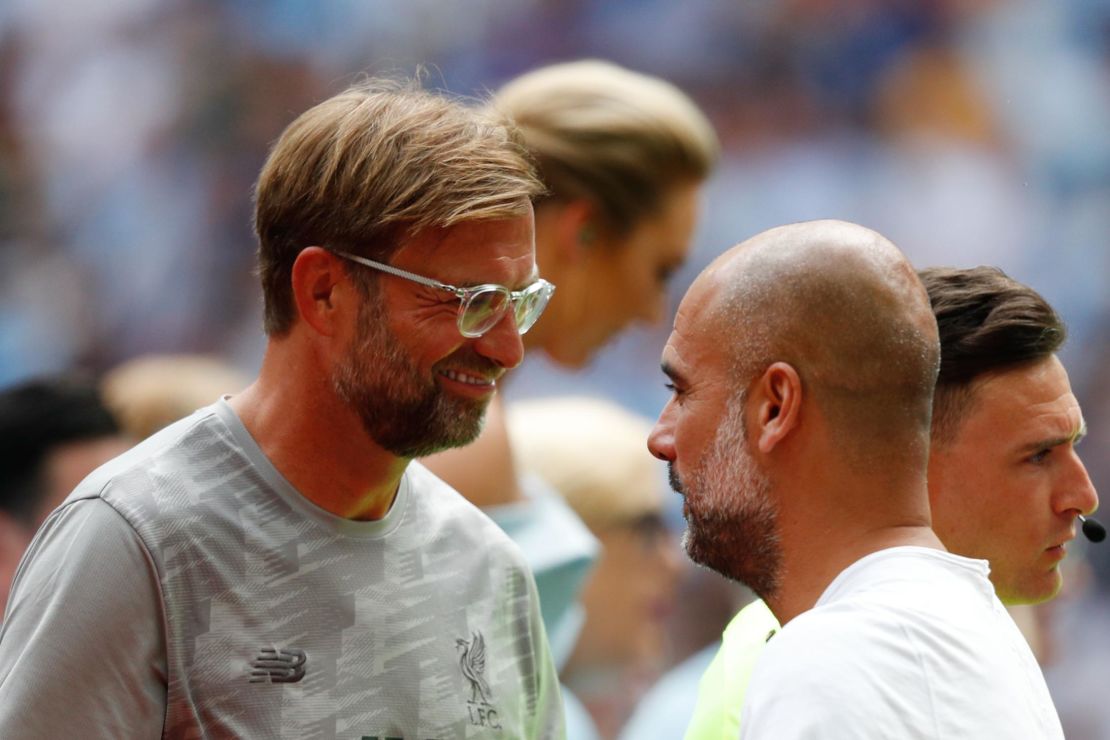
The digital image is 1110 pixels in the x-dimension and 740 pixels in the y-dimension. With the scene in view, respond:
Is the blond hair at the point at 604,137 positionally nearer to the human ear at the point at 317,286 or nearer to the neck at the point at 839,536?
the human ear at the point at 317,286

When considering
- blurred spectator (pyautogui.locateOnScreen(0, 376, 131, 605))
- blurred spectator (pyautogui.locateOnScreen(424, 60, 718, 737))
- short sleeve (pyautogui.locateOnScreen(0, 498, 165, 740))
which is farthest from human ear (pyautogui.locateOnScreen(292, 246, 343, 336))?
blurred spectator (pyautogui.locateOnScreen(0, 376, 131, 605))

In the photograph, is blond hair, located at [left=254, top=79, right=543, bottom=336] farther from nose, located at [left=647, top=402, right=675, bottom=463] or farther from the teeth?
nose, located at [left=647, top=402, right=675, bottom=463]

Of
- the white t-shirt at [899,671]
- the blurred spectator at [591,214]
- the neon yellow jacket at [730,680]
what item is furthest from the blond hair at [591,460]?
the white t-shirt at [899,671]

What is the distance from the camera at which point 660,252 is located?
3510 millimetres

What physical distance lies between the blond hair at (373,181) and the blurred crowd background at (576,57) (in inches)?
204

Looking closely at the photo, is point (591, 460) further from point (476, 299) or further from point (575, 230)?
point (476, 299)

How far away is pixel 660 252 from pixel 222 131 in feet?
16.5

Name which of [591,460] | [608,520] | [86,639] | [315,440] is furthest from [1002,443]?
[608,520]

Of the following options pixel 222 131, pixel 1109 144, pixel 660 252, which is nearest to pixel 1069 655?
pixel 1109 144

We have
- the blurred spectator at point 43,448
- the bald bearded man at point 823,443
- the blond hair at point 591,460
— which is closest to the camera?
the bald bearded man at point 823,443

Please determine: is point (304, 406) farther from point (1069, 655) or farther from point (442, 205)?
point (1069, 655)

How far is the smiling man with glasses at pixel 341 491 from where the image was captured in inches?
79.8

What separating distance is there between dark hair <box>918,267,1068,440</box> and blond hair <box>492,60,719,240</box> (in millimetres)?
1066

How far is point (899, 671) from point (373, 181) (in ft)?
3.41
